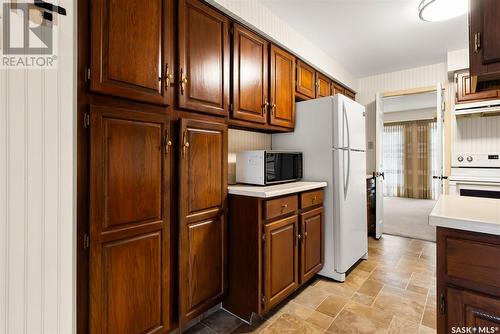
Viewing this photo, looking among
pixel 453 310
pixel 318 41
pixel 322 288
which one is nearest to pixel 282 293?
pixel 322 288

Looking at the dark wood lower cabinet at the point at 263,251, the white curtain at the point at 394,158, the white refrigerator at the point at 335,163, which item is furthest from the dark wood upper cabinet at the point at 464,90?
the white curtain at the point at 394,158

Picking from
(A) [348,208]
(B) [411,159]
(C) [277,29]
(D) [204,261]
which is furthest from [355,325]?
(B) [411,159]

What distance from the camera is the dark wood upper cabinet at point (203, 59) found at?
5.15 feet

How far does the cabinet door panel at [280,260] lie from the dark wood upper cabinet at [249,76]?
901 millimetres

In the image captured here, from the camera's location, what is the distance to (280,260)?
6.17 feet

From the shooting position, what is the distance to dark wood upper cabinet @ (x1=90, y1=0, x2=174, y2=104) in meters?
1.20

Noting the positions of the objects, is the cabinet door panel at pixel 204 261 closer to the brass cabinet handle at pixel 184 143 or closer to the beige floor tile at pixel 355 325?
the brass cabinet handle at pixel 184 143

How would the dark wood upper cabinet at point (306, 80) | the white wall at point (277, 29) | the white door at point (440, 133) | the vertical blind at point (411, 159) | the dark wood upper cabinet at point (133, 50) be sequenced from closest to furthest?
the dark wood upper cabinet at point (133, 50), the white wall at point (277, 29), the dark wood upper cabinet at point (306, 80), the white door at point (440, 133), the vertical blind at point (411, 159)

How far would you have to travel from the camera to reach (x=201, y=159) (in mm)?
1659

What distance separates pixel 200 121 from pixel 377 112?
3143 mm

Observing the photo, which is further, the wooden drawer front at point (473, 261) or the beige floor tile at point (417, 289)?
the beige floor tile at point (417, 289)

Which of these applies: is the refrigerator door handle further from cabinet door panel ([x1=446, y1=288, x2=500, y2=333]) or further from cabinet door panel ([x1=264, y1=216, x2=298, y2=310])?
cabinet door panel ([x1=446, y1=288, x2=500, y2=333])
